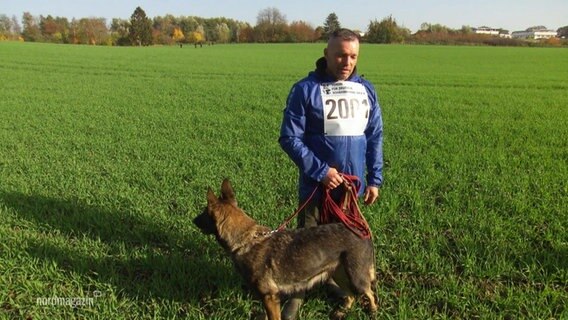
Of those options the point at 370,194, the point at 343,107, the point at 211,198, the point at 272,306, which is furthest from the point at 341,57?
the point at 272,306

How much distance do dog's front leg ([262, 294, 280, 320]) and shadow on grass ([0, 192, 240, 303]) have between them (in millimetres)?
733

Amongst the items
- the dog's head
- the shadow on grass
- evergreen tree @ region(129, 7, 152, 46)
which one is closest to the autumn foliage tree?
evergreen tree @ region(129, 7, 152, 46)

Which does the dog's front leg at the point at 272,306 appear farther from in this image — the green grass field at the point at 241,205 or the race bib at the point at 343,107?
the race bib at the point at 343,107

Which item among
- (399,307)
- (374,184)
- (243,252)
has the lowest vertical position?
(399,307)

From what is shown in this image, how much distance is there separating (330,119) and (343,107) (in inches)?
5.6

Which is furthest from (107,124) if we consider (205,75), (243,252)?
(205,75)

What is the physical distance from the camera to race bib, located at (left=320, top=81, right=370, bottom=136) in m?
3.08

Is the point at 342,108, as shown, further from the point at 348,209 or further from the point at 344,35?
the point at 348,209

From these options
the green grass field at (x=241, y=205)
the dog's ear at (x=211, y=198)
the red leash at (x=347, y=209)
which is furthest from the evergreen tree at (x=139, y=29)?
the dog's ear at (x=211, y=198)

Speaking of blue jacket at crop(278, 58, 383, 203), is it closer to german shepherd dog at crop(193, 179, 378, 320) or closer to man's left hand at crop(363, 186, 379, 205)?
man's left hand at crop(363, 186, 379, 205)

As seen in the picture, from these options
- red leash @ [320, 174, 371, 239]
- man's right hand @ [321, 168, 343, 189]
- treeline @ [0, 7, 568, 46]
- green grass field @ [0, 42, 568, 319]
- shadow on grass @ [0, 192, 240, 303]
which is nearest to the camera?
man's right hand @ [321, 168, 343, 189]

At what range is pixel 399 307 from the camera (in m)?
3.14

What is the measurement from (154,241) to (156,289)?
3.18 feet

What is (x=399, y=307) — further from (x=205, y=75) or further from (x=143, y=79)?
(x=205, y=75)
